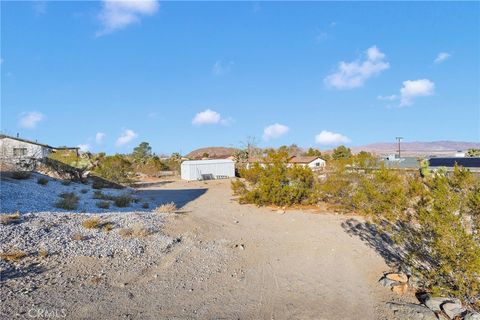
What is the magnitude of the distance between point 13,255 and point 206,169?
3244 cm

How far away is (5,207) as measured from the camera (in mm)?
9461

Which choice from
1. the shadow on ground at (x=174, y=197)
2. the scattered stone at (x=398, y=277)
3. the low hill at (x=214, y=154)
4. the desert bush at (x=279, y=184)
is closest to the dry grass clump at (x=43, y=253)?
the scattered stone at (x=398, y=277)

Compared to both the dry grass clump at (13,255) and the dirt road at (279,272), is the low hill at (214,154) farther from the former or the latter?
the dry grass clump at (13,255)

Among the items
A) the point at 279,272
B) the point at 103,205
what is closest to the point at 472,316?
the point at 279,272

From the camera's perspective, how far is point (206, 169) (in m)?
38.6

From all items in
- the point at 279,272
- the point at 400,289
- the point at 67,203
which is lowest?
the point at 400,289

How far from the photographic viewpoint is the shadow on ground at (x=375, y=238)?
8891mm

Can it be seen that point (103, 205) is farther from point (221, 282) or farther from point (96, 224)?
point (221, 282)

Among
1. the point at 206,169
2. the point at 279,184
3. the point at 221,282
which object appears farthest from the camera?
the point at 206,169

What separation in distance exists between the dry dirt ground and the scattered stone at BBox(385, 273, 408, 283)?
34 centimetres

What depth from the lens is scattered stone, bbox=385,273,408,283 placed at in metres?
7.26

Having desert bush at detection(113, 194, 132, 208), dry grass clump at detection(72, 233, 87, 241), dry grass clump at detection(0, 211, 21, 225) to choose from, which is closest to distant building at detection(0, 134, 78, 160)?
desert bush at detection(113, 194, 132, 208)

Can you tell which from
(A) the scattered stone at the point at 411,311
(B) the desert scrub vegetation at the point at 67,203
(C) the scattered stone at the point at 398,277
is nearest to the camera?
(A) the scattered stone at the point at 411,311

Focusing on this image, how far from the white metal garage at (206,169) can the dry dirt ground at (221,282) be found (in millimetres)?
26981
